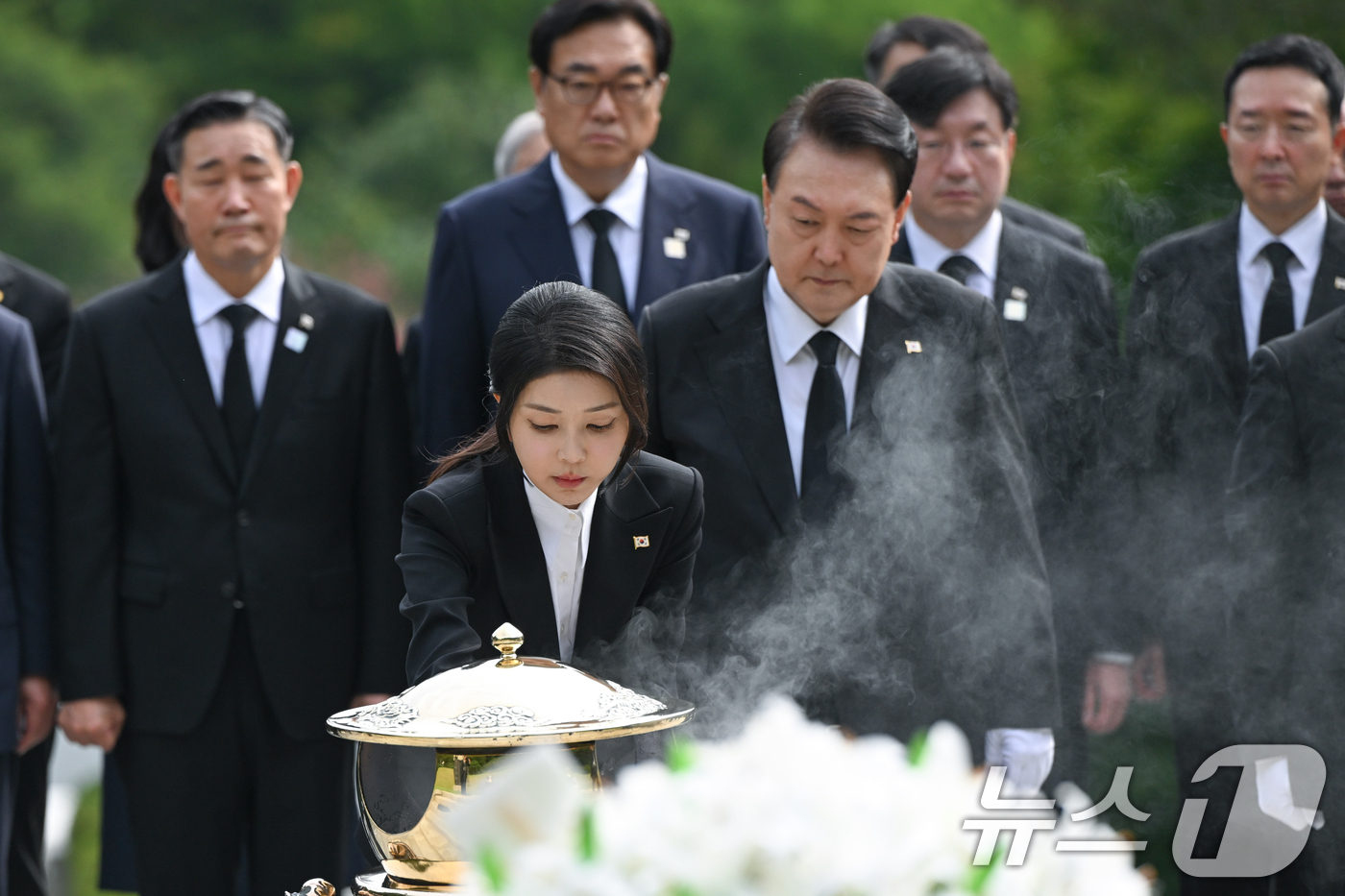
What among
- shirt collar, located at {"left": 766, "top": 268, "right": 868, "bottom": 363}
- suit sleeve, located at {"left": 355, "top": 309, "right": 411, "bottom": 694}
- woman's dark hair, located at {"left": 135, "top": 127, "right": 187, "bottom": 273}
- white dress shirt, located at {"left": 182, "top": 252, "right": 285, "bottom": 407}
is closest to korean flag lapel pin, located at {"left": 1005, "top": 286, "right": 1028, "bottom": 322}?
shirt collar, located at {"left": 766, "top": 268, "right": 868, "bottom": 363}

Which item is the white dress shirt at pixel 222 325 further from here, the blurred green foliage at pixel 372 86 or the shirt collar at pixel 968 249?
the blurred green foliage at pixel 372 86

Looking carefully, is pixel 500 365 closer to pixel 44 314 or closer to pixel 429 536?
pixel 429 536

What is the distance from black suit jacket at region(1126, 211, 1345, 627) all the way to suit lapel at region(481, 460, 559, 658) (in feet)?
6.66

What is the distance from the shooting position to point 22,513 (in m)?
4.50

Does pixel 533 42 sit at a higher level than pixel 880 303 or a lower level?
higher

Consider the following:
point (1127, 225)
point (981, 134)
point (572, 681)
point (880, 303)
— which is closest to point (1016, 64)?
point (1127, 225)

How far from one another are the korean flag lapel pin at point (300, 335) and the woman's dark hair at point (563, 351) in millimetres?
1647

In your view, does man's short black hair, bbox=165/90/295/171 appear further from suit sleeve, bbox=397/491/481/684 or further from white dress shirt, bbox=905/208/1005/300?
suit sleeve, bbox=397/491/481/684

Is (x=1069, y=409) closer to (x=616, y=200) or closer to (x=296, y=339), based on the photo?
(x=616, y=200)

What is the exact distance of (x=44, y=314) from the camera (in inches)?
206

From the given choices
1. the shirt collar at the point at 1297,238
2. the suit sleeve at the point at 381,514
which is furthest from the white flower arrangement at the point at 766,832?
the shirt collar at the point at 1297,238

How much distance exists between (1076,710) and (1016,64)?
60.4 feet

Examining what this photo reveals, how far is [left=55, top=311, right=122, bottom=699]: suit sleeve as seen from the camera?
4.35 metres

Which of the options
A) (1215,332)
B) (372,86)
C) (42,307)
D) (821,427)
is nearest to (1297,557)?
(1215,332)
